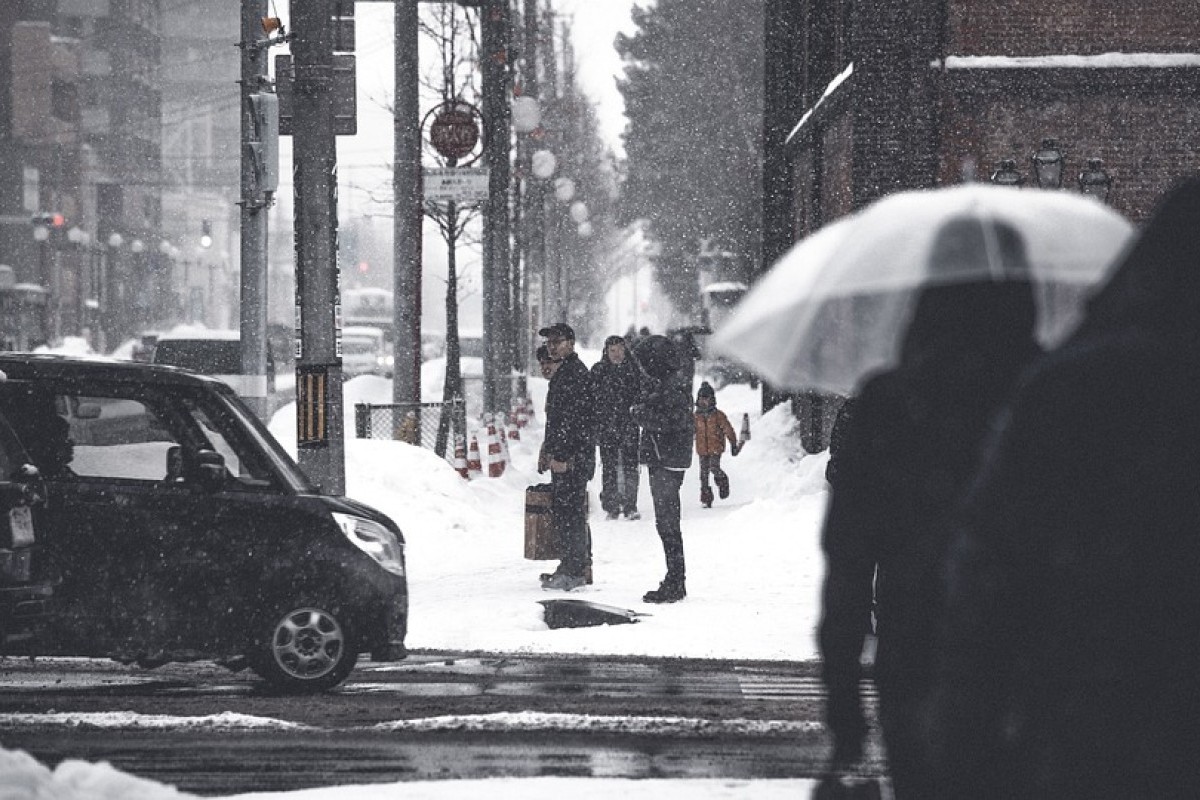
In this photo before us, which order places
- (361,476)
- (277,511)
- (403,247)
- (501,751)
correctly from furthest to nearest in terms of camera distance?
1. (403,247)
2. (361,476)
3. (277,511)
4. (501,751)

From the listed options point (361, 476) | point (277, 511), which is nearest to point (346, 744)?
point (277, 511)

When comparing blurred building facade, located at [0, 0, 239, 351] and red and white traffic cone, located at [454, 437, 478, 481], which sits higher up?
blurred building facade, located at [0, 0, 239, 351]

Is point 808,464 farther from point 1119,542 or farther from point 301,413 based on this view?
point 1119,542

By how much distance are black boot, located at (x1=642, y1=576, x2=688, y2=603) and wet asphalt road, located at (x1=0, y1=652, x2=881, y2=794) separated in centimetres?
252

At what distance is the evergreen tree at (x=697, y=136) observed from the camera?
54.1 meters

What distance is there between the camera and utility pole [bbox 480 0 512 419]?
28.0 m

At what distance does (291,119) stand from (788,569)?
5892 mm

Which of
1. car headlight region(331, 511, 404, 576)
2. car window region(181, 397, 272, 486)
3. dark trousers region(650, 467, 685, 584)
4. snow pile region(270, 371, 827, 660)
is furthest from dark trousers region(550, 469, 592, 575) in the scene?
car window region(181, 397, 272, 486)

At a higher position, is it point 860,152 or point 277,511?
point 860,152

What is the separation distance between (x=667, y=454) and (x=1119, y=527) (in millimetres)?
10475

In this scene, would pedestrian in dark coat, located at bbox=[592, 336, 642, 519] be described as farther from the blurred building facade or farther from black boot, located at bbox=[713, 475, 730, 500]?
the blurred building facade

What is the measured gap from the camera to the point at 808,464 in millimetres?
20984

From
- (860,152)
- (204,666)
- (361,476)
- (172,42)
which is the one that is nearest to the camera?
(204,666)

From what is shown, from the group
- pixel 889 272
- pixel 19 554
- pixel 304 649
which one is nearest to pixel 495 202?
pixel 304 649
